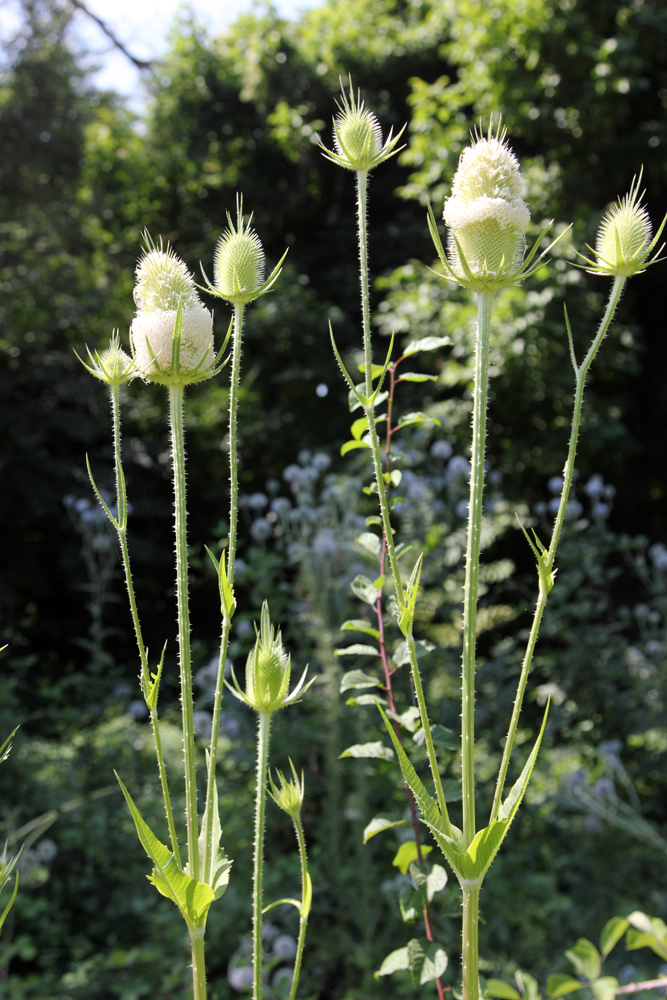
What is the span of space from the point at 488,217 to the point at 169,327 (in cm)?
28

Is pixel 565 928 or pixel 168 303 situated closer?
pixel 168 303

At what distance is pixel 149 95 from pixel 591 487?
17.9ft

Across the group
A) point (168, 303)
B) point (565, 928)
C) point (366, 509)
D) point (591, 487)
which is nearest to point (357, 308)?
point (366, 509)

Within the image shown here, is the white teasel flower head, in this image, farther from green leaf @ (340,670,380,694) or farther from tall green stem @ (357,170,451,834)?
green leaf @ (340,670,380,694)

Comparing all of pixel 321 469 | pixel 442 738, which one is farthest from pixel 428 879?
pixel 321 469

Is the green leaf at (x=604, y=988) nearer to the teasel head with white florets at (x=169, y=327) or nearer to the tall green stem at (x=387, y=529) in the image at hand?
the tall green stem at (x=387, y=529)

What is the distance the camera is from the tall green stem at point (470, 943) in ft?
2.16

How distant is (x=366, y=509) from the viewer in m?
4.06

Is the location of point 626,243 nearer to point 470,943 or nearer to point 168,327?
point 168,327

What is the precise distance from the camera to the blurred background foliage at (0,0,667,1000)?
2.49m

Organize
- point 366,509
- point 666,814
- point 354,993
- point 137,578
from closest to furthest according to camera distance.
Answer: point 354,993
point 666,814
point 366,509
point 137,578

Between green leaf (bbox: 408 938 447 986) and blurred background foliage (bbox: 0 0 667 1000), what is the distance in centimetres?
65

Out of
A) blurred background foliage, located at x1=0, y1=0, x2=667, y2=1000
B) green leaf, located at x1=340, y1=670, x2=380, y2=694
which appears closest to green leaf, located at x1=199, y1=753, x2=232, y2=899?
green leaf, located at x1=340, y1=670, x2=380, y2=694

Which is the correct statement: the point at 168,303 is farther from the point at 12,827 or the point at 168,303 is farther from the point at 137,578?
the point at 137,578
